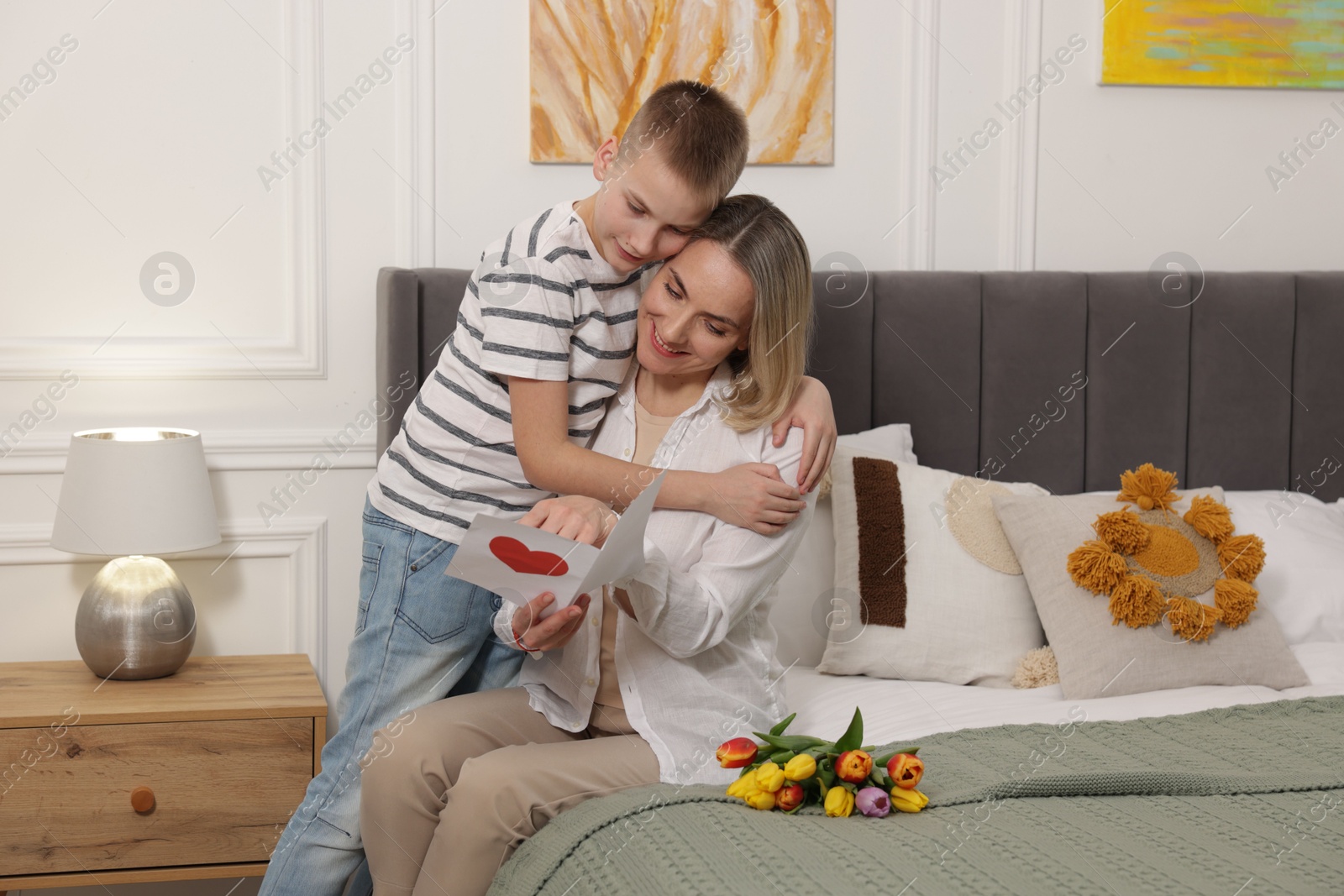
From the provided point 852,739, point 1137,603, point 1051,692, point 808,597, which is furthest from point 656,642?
point 1137,603

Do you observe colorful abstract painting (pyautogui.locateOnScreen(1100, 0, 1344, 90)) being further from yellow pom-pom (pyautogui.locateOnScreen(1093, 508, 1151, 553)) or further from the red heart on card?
the red heart on card

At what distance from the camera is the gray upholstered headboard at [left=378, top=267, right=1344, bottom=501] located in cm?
241

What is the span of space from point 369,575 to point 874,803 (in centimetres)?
87

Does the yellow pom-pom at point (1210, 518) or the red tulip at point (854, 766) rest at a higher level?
the yellow pom-pom at point (1210, 518)

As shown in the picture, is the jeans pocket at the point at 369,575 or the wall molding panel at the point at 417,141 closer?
the jeans pocket at the point at 369,575

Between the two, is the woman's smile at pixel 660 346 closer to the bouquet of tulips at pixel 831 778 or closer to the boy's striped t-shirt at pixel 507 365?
the boy's striped t-shirt at pixel 507 365

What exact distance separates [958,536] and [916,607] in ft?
0.62

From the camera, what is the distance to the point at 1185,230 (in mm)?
2684

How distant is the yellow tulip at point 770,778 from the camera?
136cm

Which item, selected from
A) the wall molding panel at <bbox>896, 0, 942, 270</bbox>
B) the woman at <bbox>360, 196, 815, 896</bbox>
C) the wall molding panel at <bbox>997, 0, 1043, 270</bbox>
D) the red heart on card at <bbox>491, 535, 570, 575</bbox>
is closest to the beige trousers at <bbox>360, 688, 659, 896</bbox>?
the woman at <bbox>360, 196, 815, 896</bbox>

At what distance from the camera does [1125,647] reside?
1933 mm

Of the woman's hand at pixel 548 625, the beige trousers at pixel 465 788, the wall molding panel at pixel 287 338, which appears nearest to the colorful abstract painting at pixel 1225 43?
the wall molding panel at pixel 287 338

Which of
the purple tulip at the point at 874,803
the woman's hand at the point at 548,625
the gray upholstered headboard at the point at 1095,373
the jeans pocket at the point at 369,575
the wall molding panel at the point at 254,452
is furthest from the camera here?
the gray upholstered headboard at the point at 1095,373

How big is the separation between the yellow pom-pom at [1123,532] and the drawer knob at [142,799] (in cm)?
184
